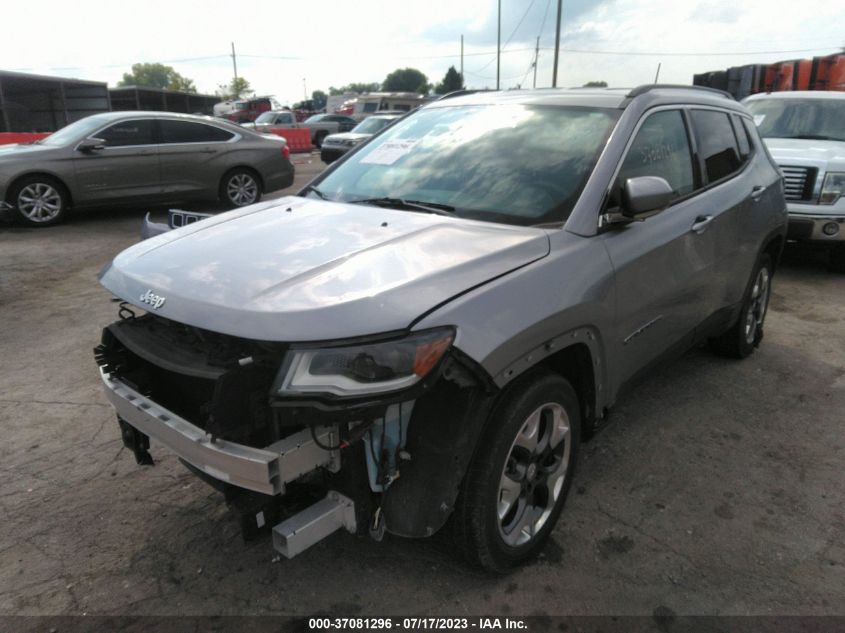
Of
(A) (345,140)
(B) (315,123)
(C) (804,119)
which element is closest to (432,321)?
(C) (804,119)

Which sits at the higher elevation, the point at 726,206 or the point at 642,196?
the point at 642,196

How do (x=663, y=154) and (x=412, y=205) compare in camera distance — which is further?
(x=663, y=154)

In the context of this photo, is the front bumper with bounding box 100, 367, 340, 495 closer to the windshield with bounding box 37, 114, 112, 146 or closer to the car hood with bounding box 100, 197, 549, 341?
the car hood with bounding box 100, 197, 549, 341

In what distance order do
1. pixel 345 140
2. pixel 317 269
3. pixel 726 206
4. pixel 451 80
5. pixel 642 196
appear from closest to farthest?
pixel 317 269 < pixel 642 196 < pixel 726 206 < pixel 345 140 < pixel 451 80

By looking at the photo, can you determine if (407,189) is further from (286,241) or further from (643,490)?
(643,490)

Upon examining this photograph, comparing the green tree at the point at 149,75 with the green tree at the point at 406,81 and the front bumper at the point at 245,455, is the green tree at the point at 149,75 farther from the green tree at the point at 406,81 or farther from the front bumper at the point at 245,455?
the front bumper at the point at 245,455

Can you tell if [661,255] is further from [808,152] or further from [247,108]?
[247,108]

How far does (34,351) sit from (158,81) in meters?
152

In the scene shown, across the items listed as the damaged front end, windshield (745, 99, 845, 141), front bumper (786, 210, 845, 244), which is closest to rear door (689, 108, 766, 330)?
the damaged front end

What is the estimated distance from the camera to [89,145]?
30.0 ft

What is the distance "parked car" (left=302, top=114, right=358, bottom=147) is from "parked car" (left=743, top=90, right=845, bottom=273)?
21.8m

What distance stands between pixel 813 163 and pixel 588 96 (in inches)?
186

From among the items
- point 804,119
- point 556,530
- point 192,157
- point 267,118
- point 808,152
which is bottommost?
point 556,530

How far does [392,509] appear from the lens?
2162mm
